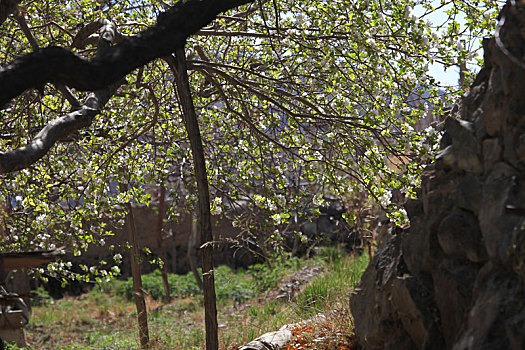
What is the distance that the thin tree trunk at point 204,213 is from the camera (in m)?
5.12

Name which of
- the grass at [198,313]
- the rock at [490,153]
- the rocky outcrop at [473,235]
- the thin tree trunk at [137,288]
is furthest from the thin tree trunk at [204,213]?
the rock at [490,153]

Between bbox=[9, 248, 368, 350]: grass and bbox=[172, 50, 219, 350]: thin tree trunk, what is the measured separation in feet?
3.14

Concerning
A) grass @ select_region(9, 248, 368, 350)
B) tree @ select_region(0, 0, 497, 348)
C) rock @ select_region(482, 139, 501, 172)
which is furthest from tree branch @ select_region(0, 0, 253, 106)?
grass @ select_region(9, 248, 368, 350)

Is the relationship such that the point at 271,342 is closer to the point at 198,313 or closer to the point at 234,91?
the point at 234,91

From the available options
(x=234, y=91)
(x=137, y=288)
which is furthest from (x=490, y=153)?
(x=137, y=288)

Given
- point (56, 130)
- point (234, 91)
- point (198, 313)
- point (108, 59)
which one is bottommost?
point (198, 313)

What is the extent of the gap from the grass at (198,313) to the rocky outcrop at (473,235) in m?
1.89

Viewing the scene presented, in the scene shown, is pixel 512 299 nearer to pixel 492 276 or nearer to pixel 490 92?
pixel 492 276

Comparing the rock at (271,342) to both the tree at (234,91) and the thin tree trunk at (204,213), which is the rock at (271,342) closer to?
the thin tree trunk at (204,213)

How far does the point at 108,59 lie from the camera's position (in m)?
3.48

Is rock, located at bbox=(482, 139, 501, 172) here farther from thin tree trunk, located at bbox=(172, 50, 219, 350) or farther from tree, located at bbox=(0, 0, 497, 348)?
thin tree trunk, located at bbox=(172, 50, 219, 350)

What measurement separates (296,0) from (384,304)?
320 centimetres

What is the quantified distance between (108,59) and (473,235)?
8.00 feet

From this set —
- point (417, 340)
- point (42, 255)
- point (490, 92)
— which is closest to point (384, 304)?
point (417, 340)
